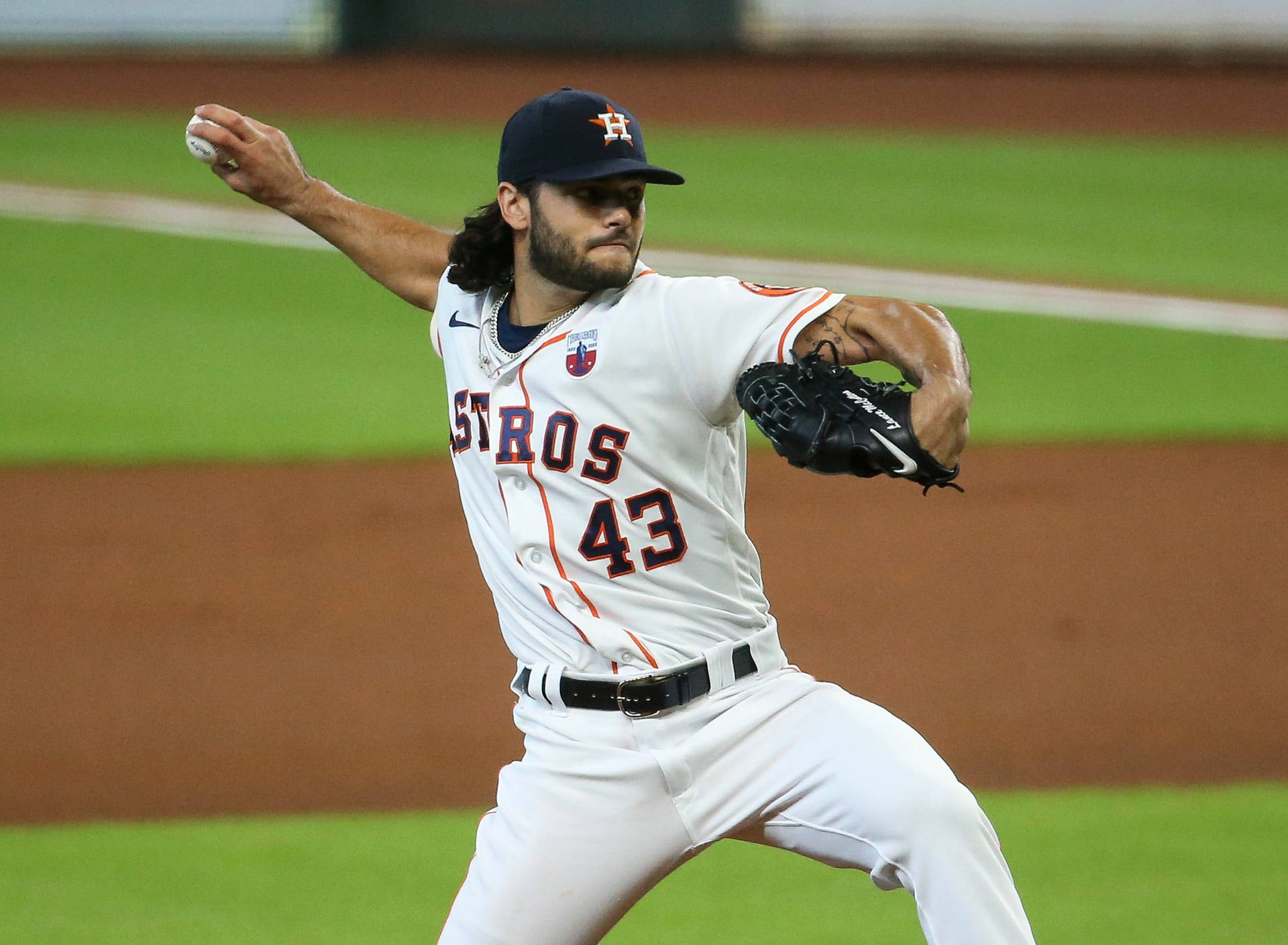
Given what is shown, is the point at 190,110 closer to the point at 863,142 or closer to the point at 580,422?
the point at 863,142

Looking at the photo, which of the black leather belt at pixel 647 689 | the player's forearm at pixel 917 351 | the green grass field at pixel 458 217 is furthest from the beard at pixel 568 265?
the green grass field at pixel 458 217

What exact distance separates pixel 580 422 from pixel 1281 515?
16.8 feet

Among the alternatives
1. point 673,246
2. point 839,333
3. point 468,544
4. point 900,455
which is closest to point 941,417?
point 900,455

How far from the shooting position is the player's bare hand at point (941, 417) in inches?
101

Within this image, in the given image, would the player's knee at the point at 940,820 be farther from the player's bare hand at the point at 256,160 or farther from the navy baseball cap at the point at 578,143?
the player's bare hand at the point at 256,160

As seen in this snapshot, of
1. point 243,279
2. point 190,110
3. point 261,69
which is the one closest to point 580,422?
point 243,279

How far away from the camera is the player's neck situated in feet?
10.3

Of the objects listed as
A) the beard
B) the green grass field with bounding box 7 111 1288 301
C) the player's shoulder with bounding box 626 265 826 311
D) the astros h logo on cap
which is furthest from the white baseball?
the green grass field with bounding box 7 111 1288 301

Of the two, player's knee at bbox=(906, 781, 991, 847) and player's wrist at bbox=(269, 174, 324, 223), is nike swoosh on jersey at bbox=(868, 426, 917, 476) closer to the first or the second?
player's knee at bbox=(906, 781, 991, 847)

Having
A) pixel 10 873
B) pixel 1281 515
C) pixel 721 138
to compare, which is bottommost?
pixel 10 873

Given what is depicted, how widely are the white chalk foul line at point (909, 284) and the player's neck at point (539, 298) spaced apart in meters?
7.39

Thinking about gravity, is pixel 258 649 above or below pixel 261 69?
below

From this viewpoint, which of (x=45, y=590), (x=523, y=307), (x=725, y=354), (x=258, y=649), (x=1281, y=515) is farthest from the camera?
(x=1281, y=515)

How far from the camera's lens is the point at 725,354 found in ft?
9.45
